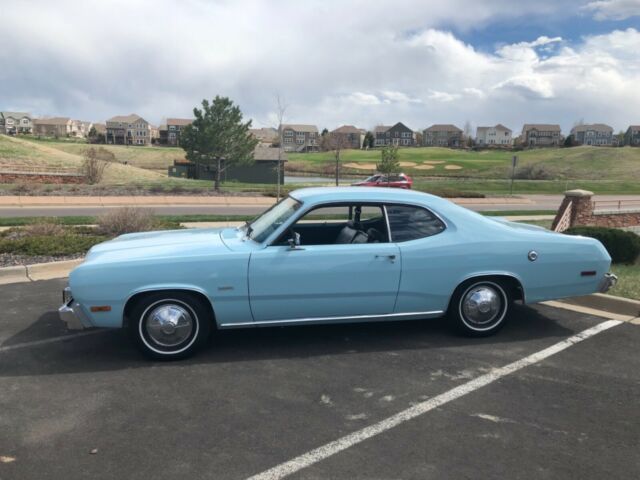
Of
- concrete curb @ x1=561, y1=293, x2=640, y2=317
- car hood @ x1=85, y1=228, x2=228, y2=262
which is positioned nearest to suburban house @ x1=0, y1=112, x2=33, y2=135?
car hood @ x1=85, y1=228, x2=228, y2=262

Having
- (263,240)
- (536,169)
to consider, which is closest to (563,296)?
(263,240)

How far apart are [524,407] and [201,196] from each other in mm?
23714

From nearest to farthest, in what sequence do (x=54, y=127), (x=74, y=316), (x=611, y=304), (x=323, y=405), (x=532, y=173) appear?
1. (x=323, y=405)
2. (x=74, y=316)
3. (x=611, y=304)
4. (x=532, y=173)
5. (x=54, y=127)

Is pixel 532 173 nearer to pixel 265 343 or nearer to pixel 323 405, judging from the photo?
pixel 265 343

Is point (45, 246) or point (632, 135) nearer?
point (45, 246)

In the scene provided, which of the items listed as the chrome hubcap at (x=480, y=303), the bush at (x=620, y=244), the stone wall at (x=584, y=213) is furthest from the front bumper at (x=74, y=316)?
the stone wall at (x=584, y=213)

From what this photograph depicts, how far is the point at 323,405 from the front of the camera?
390 centimetres

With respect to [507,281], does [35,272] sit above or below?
below

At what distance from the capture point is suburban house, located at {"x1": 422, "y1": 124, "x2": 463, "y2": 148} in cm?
16612

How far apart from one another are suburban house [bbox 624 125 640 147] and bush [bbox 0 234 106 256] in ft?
→ 524

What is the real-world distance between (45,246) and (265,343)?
5433 millimetres

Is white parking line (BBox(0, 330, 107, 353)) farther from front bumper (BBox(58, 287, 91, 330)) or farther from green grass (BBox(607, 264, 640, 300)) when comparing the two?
green grass (BBox(607, 264, 640, 300))

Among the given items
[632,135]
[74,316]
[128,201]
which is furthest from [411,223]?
[632,135]

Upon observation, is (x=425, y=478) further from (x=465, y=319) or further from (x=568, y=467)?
(x=465, y=319)
